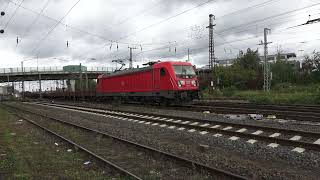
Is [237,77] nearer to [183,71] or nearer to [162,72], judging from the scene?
[183,71]

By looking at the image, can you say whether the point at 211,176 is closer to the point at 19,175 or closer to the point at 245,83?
the point at 19,175

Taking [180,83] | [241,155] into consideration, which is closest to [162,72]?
[180,83]

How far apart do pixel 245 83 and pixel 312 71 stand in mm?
9998

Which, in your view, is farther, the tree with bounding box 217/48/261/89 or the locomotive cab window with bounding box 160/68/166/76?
the tree with bounding box 217/48/261/89

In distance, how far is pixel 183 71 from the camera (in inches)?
1072

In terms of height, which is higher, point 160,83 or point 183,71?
point 183,71

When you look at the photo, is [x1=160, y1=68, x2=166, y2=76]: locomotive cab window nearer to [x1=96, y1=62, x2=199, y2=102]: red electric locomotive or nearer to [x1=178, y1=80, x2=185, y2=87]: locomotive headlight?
[x1=96, y1=62, x2=199, y2=102]: red electric locomotive

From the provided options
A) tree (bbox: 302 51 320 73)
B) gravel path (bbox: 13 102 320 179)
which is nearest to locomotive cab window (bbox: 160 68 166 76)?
gravel path (bbox: 13 102 320 179)

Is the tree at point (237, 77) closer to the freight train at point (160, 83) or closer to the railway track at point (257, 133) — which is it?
the freight train at point (160, 83)

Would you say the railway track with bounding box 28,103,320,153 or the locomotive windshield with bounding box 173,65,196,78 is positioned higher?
the locomotive windshield with bounding box 173,65,196,78

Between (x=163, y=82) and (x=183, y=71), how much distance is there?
160 centimetres

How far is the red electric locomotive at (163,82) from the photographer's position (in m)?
26.1

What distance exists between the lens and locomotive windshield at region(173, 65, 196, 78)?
26703 millimetres

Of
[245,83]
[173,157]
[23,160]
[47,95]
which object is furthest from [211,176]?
[47,95]
